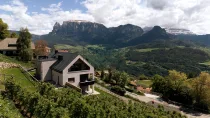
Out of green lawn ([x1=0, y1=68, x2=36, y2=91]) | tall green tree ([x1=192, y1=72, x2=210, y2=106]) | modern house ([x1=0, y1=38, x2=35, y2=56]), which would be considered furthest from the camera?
modern house ([x1=0, y1=38, x2=35, y2=56])

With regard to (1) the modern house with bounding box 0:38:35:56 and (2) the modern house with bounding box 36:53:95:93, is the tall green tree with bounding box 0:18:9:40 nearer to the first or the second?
(1) the modern house with bounding box 0:38:35:56

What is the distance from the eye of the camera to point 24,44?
229 ft

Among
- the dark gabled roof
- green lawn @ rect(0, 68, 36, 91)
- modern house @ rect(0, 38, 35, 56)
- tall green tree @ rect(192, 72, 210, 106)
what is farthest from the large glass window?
modern house @ rect(0, 38, 35, 56)

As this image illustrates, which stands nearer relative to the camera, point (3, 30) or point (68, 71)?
point (68, 71)

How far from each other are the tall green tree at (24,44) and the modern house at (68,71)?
19455 mm

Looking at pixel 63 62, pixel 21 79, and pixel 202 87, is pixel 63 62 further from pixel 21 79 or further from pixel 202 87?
pixel 202 87

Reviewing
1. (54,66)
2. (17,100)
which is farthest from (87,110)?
(54,66)

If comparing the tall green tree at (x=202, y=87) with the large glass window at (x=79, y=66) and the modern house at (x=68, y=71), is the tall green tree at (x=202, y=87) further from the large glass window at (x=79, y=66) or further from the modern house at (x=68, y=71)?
the large glass window at (x=79, y=66)

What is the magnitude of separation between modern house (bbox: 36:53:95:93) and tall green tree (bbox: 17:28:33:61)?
63.8ft

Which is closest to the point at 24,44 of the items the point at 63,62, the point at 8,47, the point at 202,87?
the point at 8,47

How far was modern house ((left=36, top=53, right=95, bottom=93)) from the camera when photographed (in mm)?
46750

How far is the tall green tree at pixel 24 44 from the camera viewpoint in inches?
2699

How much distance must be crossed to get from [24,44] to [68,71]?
1206 inches

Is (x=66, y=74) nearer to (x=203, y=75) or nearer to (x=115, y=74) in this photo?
(x=115, y=74)
